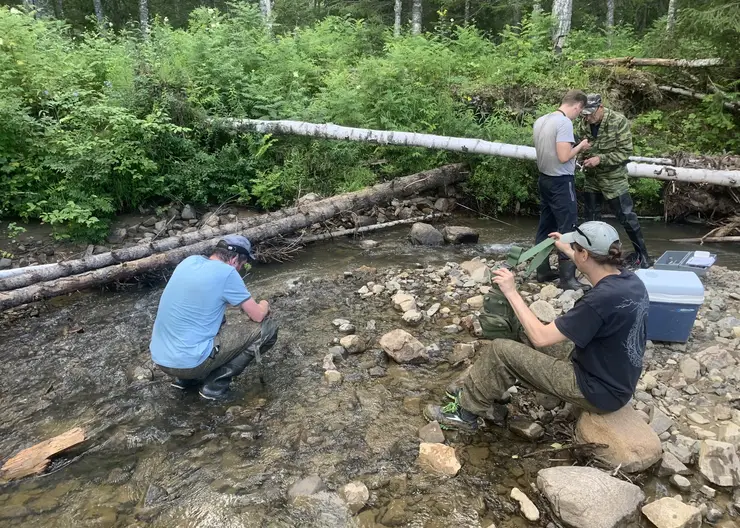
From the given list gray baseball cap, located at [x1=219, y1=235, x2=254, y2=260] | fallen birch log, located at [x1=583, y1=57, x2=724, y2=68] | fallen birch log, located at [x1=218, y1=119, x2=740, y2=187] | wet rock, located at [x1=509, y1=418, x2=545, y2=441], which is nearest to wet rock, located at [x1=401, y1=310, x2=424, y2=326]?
wet rock, located at [x1=509, y1=418, x2=545, y2=441]

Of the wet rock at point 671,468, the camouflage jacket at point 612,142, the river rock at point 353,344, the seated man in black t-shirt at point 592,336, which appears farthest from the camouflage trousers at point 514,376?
the camouflage jacket at point 612,142

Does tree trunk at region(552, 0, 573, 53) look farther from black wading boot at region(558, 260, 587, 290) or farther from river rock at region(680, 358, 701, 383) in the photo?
river rock at region(680, 358, 701, 383)

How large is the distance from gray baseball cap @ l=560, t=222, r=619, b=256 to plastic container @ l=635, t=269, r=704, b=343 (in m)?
1.84

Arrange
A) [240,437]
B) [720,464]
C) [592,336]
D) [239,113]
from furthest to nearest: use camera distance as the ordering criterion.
→ [239,113], [240,437], [720,464], [592,336]

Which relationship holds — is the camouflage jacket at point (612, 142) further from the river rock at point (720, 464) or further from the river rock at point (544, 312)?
the river rock at point (720, 464)

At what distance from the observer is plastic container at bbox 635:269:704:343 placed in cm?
500

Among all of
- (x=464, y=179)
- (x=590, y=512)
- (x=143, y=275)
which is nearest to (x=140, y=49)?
(x=143, y=275)

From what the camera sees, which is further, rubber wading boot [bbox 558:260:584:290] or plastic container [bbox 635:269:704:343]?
rubber wading boot [bbox 558:260:584:290]

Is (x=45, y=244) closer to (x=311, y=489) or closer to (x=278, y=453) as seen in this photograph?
(x=278, y=453)

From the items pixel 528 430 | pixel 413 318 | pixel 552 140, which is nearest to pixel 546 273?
pixel 552 140

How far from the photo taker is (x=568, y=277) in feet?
23.0

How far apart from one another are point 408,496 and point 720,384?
3.26 meters

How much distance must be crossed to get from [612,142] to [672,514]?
5.24 m

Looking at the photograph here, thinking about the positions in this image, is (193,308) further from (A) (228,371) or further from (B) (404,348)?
(B) (404,348)
